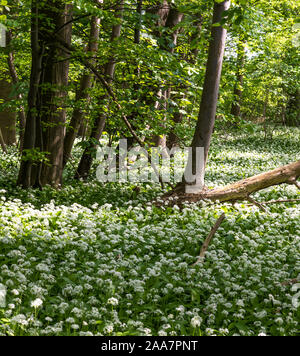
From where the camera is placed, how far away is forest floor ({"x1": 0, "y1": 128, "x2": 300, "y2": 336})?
3.84 m

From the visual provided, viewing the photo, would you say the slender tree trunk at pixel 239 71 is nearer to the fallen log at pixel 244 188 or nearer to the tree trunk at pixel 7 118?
the fallen log at pixel 244 188

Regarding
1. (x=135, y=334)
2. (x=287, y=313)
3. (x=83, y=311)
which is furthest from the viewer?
(x=287, y=313)

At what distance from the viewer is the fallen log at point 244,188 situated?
7.65 m

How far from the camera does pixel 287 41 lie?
1786cm

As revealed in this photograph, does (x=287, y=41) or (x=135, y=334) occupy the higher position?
(x=287, y=41)

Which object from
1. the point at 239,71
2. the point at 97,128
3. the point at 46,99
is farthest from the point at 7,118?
the point at 239,71

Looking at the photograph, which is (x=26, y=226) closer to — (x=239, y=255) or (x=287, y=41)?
Answer: (x=239, y=255)

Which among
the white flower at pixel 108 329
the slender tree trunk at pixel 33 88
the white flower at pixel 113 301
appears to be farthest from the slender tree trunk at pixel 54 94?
the white flower at pixel 108 329

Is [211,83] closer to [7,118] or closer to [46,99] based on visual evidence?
[46,99]

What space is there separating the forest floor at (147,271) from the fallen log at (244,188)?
1.05ft

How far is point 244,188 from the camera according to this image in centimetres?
805

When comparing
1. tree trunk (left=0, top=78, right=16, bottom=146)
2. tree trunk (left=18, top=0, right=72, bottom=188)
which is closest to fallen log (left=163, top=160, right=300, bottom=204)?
tree trunk (left=18, top=0, right=72, bottom=188)

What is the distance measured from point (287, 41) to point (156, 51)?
42.5ft
